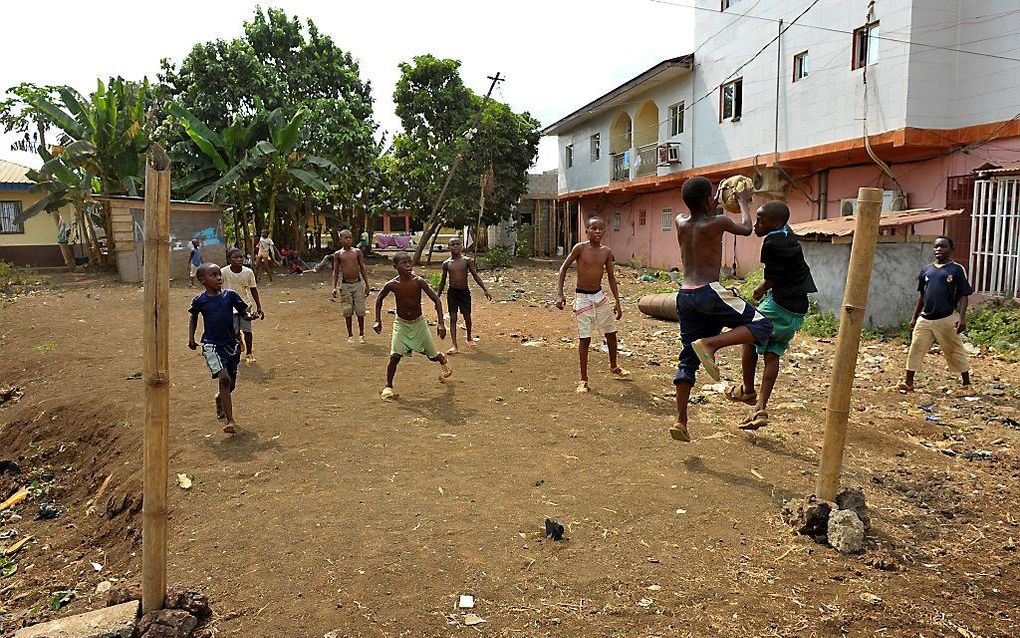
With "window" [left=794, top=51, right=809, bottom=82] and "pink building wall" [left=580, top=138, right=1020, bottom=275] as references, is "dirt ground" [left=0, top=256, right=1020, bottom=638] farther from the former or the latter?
"window" [left=794, top=51, right=809, bottom=82]

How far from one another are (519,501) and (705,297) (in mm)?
1800

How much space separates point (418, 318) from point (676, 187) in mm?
15114

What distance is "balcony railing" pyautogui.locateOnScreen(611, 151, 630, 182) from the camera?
23203mm

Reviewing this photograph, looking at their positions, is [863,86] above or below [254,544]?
above

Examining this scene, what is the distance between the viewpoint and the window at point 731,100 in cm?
1717

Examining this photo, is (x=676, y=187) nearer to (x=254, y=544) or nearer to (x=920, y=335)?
(x=920, y=335)

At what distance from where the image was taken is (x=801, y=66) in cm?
1495

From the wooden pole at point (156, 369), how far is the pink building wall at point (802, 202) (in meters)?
12.0

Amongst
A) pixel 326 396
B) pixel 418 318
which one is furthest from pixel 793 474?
pixel 326 396

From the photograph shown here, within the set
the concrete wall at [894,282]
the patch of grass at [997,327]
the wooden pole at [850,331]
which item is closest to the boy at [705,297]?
the wooden pole at [850,331]

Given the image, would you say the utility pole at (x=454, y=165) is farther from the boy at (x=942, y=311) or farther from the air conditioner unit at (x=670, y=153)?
the boy at (x=942, y=311)

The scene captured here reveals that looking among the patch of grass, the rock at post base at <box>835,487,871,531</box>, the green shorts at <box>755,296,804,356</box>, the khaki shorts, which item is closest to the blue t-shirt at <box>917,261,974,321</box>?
the patch of grass

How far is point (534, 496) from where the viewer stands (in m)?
4.37

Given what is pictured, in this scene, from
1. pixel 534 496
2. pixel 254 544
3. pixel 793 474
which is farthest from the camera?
pixel 793 474
